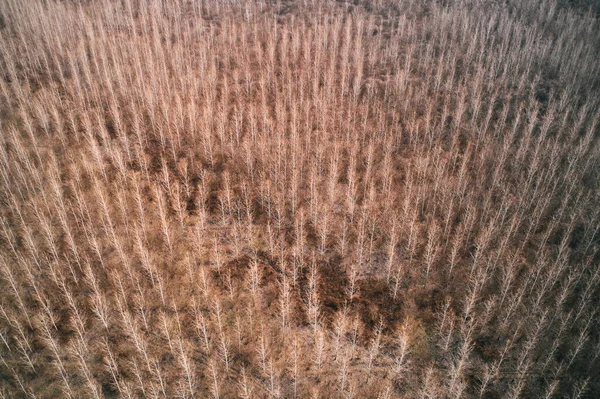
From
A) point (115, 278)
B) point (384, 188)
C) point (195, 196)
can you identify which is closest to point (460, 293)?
point (384, 188)

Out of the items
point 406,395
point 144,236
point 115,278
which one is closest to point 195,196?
point 144,236

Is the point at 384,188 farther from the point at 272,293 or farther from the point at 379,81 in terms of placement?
the point at 379,81

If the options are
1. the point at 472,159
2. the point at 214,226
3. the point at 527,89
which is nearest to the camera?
the point at 214,226

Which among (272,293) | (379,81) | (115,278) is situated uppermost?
(379,81)

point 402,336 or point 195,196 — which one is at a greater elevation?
point 195,196

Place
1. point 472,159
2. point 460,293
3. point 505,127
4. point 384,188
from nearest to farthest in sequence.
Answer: point 460,293
point 384,188
point 472,159
point 505,127

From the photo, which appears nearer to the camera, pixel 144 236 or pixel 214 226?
pixel 144 236

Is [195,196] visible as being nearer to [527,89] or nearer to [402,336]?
[402,336]
